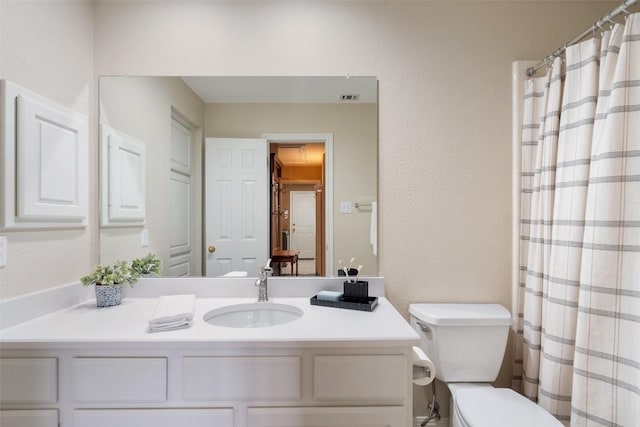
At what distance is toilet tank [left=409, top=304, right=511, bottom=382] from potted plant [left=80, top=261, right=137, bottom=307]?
151 centimetres

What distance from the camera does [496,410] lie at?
128 cm

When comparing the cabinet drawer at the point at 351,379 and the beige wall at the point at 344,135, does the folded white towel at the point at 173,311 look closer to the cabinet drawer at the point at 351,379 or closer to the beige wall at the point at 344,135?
the cabinet drawer at the point at 351,379

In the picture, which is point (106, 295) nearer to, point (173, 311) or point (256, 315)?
point (173, 311)

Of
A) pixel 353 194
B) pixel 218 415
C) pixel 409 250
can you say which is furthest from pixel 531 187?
pixel 218 415

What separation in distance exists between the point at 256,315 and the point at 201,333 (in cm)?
43

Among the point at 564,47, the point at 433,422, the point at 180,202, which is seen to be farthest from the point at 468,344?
the point at 180,202

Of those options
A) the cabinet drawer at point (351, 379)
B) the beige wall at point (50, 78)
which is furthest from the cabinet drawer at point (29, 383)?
the cabinet drawer at point (351, 379)

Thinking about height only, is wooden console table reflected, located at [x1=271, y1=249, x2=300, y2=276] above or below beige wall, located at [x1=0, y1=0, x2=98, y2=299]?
below

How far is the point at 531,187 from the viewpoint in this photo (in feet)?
5.51

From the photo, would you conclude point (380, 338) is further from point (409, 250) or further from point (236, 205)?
point (236, 205)

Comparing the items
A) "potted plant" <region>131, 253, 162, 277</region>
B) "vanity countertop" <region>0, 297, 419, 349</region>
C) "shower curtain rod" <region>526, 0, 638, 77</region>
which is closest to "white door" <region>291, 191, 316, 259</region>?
"vanity countertop" <region>0, 297, 419, 349</region>

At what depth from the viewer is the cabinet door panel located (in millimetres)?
1121

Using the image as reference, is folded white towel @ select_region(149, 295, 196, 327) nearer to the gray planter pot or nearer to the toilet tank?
the gray planter pot

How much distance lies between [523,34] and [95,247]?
261 cm
